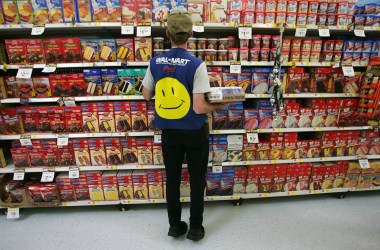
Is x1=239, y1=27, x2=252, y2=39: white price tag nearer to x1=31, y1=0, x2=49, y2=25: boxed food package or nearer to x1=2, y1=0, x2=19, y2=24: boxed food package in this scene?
x1=31, y1=0, x2=49, y2=25: boxed food package

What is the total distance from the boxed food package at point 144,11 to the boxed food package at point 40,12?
2.77 ft

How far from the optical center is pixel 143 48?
2.27 metres

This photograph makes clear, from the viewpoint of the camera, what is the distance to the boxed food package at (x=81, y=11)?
2137 millimetres

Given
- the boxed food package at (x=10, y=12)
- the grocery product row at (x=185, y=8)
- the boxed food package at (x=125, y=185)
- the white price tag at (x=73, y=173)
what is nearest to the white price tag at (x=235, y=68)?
the grocery product row at (x=185, y=8)

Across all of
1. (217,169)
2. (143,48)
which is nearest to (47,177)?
(143,48)

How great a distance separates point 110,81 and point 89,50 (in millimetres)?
343

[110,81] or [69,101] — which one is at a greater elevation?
[110,81]

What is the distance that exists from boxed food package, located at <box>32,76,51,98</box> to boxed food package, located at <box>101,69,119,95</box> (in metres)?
0.55

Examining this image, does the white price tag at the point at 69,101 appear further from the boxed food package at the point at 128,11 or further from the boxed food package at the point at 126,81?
the boxed food package at the point at 128,11

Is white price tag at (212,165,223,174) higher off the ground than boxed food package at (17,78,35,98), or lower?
lower

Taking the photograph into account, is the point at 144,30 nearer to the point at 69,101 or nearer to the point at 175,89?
the point at 175,89

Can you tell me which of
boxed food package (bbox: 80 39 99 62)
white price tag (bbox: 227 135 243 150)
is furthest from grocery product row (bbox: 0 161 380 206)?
boxed food package (bbox: 80 39 99 62)

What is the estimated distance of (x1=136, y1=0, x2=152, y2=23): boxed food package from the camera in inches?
84.8

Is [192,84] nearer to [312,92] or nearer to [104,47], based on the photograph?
[104,47]
